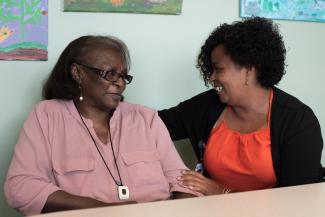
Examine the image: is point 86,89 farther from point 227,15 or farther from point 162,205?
point 227,15

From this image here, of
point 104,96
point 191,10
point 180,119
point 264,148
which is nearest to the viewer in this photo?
point 104,96

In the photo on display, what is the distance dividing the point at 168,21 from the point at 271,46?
1.81 ft

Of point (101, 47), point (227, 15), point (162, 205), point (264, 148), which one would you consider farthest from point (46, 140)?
point (227, 15)

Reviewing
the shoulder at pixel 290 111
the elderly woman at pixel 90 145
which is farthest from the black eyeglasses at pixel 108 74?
the shoulder at pixel 290 111

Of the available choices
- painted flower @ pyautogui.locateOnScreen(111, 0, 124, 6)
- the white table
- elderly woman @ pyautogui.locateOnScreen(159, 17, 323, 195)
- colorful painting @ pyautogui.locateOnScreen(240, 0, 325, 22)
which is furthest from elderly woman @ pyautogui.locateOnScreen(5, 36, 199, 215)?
colorful painting @ pyautogui.locateOnScreen(240, 0, 325, 22)

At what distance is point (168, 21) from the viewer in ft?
7.03

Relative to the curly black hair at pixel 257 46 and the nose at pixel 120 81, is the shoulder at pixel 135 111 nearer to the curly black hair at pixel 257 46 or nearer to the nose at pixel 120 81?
the nose at pixel 120 81

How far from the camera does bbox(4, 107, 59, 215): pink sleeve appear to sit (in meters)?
1.47

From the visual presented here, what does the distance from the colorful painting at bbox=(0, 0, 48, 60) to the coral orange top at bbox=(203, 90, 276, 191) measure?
91 cm

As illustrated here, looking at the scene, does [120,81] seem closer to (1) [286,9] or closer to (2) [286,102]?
(2) [286,102]

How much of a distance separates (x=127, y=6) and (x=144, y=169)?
0.82m

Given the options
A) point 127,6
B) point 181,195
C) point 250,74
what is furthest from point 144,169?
point 127,6

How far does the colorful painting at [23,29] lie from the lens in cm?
184

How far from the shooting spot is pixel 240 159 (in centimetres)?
188
